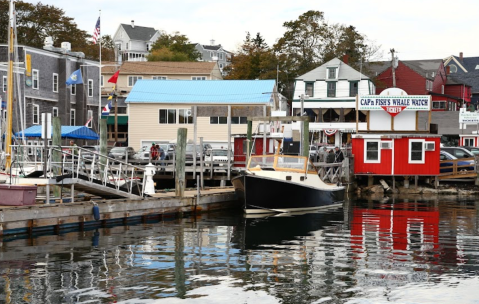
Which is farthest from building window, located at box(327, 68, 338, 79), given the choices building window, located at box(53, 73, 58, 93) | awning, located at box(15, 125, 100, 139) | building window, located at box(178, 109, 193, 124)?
awning, located at box(15, 125, 100, 139)

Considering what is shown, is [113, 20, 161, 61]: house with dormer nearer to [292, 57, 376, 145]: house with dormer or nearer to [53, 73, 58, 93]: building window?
[292, 57, 376, 145]: house with dormer

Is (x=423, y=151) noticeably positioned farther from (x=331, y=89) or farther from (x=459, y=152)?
(x=331, y=89)

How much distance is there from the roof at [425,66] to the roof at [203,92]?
115 feet

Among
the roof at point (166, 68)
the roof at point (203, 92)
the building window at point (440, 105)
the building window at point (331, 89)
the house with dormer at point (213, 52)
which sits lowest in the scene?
the roof at point (203, 92)

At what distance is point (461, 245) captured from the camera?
20.8 metres

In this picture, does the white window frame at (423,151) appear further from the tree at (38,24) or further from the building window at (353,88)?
the tree at (38,24)

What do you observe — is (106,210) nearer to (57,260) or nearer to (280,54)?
(57,260)

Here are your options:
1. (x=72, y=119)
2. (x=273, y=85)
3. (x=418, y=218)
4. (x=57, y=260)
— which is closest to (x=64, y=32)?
(x=72, y=119)

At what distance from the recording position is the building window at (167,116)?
56.5 m

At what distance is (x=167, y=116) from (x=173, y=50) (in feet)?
169

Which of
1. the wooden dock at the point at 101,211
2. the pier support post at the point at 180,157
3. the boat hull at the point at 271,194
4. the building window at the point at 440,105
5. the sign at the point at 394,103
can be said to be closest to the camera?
the wooden dock at the point at 101,211

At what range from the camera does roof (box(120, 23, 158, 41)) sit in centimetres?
12812

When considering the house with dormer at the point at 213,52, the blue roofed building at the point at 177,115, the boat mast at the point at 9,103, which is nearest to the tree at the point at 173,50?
the house with dormer at the point at 213,52

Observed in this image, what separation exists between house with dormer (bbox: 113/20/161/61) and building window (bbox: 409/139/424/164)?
301ft
